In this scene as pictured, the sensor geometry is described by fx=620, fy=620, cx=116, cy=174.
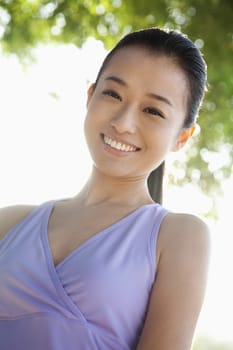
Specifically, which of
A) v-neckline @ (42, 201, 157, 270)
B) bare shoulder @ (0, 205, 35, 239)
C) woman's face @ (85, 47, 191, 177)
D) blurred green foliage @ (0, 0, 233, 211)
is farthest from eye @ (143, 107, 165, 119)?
blurred green foliage @ (0, 0, 233, 211)

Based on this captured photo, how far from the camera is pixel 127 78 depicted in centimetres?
153

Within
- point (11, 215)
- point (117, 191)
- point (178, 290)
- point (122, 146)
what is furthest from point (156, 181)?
point (178, 290)

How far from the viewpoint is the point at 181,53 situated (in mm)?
1599

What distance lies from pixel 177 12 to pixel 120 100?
5.88 ft

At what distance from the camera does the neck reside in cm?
167

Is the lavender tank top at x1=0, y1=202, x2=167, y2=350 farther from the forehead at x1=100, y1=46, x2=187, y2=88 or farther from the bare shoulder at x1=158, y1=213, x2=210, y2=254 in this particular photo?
the forehead at x1=100, y1=46, x2=187, y2=88

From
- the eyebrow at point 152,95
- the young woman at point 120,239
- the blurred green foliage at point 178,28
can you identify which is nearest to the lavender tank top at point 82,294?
the young woman at point 120,239

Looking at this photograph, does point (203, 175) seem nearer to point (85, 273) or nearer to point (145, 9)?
point (145, 9)

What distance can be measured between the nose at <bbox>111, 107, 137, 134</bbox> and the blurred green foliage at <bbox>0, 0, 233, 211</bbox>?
1537 mm

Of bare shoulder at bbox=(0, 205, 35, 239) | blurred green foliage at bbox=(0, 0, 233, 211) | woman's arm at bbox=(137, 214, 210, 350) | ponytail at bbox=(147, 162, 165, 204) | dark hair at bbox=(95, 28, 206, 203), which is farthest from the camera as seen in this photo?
blurred green foliage at bbox=(0, 0, 233, 211)

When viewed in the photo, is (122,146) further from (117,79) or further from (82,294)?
(82,294)

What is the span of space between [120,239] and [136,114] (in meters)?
0.31

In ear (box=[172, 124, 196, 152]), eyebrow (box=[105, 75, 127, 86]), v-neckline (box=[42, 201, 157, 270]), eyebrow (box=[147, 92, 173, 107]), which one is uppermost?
eyebrow (box=[105, 75, 127, 86])

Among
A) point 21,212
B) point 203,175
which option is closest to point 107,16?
point 203,175
